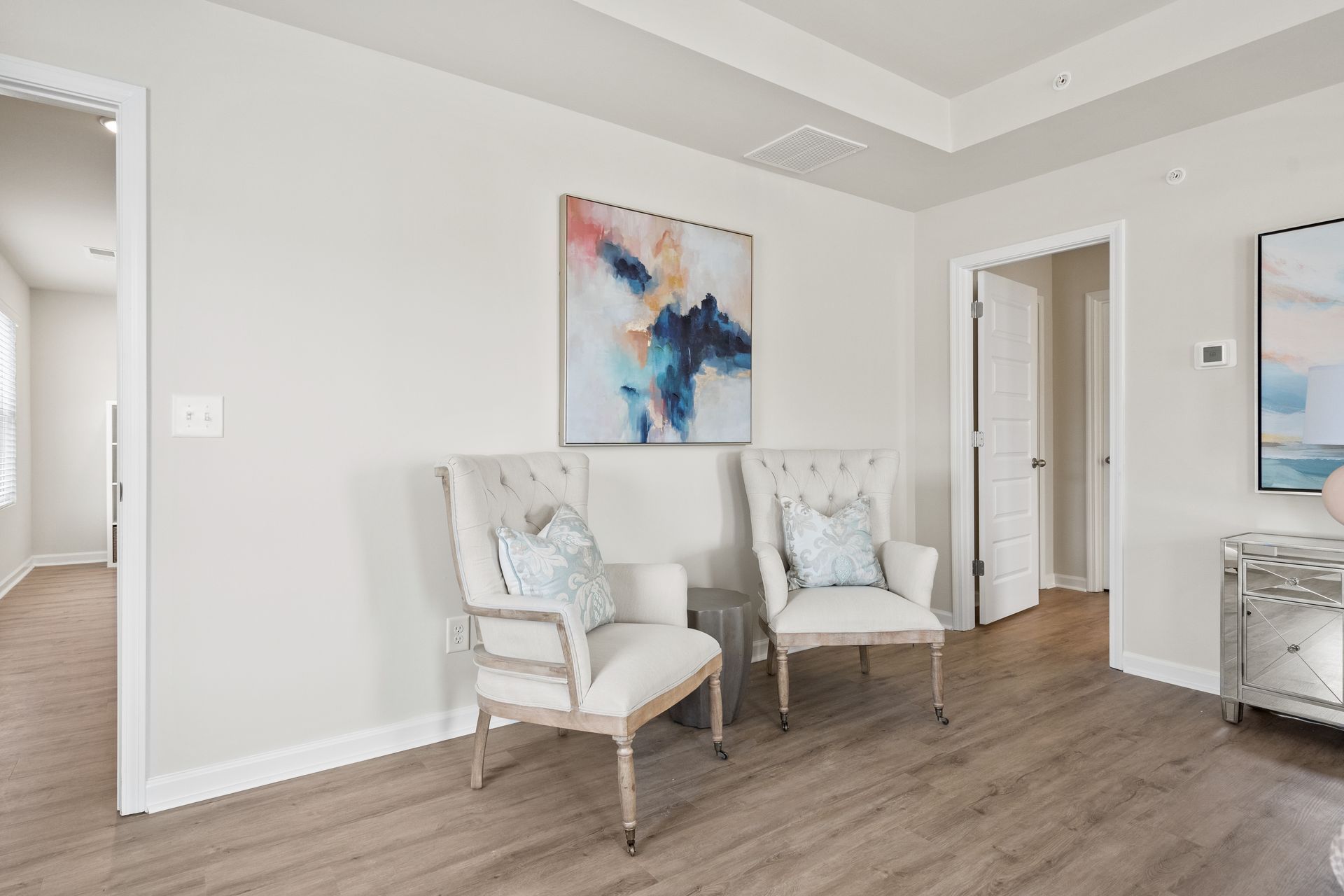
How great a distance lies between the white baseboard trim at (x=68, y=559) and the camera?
656cm

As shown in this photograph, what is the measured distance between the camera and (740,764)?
2381mm

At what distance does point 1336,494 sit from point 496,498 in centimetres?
271

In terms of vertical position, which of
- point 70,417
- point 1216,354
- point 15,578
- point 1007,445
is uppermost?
point 1216,354

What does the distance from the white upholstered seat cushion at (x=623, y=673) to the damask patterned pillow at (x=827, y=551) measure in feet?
2.59

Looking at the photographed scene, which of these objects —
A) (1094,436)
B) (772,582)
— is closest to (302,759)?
(772,582)

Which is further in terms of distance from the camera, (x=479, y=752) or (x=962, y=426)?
(x=962, y=426)

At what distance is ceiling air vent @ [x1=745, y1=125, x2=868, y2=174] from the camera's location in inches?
123

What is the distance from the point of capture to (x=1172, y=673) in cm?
316

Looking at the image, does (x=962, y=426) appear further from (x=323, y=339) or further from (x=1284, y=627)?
(x=323, y=339)

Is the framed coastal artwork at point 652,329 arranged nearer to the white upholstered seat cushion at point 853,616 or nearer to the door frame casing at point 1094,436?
the white upholstered seat cushion at point 853,616

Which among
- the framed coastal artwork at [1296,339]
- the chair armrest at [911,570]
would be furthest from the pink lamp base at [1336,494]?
the chair armrest at [911,570]

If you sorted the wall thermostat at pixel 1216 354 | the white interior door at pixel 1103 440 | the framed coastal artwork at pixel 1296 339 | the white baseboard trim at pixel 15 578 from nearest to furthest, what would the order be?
the framed coastal artwork at pixel 1296 339 < the wall thermostat at pixel 1216 354 < the white interior door at pixel 1103 440 < the white baseboard trim at pixel 15 578

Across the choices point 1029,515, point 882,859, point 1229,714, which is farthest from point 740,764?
point 1029,515

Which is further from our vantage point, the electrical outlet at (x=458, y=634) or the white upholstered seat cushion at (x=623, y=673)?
the electrical outlet at (x=458, y=634)
